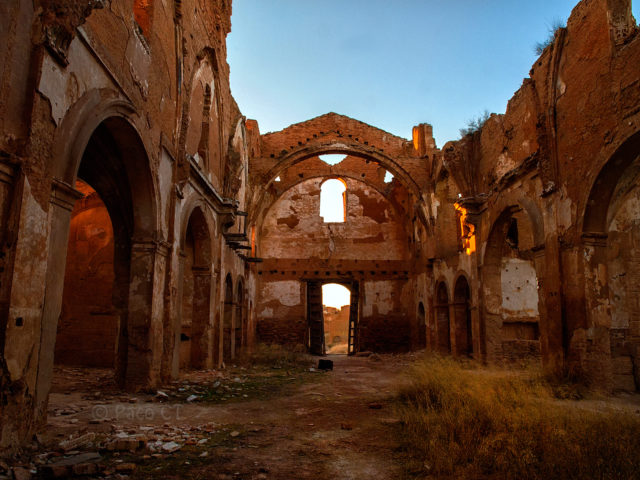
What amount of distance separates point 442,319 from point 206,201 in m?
10.2

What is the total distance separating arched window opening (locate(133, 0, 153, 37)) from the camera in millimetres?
7586

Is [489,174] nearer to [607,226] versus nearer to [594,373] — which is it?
[607,226]

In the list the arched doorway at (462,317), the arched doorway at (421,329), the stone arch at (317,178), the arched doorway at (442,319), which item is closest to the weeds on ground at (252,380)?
the arched doorway at (462,317)

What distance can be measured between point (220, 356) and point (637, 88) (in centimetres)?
1078

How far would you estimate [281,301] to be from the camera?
2147 cm

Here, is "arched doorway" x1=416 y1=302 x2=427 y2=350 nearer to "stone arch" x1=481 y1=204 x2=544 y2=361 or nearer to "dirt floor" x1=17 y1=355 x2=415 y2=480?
"stone arch" x1=481 y1=204 x2=544 y2=361

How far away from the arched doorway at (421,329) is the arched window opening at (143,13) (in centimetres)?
1531

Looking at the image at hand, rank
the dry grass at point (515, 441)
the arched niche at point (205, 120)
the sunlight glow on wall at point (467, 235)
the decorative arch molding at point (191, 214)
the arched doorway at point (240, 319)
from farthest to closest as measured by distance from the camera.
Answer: the arched doorway at point (240, 319) < the sunlight glow on wall at point (467, 235) < the arched niche at point (205, 120) < the decorative arch molding at point (191, 214) < the dry grass at point (515, 441)

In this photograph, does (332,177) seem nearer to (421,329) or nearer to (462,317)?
(421,329)

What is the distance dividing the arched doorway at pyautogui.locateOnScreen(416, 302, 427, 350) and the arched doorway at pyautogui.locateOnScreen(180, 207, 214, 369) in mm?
10613

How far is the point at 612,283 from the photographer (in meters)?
8.41

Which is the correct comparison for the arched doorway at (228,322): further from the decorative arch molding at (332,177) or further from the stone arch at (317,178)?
the decorative arch molding at (332,177)

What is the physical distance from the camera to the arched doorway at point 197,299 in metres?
11.4

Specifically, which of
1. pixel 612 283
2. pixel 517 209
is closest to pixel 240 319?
pixel 517 209
